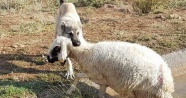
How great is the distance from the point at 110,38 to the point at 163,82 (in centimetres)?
Result: 385

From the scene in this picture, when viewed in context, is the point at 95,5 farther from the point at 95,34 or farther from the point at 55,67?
the point at 55,67

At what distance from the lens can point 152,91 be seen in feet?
22.6

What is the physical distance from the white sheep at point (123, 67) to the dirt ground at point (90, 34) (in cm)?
121

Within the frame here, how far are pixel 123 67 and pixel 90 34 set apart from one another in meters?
Answer: 3.99

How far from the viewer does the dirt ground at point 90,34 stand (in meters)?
8.84

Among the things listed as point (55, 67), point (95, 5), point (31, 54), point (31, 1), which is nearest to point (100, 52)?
point (55, 67)

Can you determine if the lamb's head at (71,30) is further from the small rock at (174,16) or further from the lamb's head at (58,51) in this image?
the small rock at (174,16)

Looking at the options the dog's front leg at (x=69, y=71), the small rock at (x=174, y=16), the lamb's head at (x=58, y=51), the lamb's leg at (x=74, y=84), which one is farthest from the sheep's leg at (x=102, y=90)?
the small rock at (x=174, y=16)

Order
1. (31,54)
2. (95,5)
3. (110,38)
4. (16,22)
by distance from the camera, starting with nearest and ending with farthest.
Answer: (31,54)
(110,38)
(16,22)
(95,5)

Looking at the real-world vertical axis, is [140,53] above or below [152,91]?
above

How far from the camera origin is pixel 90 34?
1091cm

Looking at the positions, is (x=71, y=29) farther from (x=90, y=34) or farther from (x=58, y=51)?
(x=90, y=34)

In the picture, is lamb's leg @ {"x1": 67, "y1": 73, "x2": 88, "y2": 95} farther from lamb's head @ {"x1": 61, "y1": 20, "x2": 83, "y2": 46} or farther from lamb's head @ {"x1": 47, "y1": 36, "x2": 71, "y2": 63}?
lamb's head @ {"x1": 61, "y1": 20, "x2": 83, "y2": 46}

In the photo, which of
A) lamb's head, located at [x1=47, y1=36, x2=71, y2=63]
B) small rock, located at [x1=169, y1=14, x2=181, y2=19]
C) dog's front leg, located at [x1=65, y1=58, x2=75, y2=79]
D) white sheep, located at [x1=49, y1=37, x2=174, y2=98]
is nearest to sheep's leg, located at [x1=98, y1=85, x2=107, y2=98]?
white sheep, located at [x1=49, y1=37, x2=174, y2=98]
